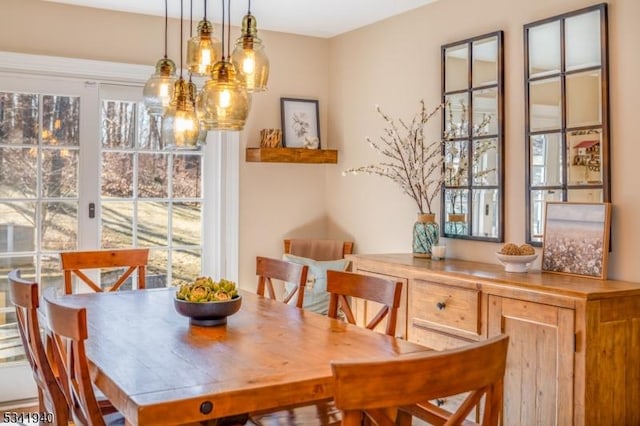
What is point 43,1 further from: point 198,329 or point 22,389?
point 198,329

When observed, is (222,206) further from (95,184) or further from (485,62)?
(485,62)

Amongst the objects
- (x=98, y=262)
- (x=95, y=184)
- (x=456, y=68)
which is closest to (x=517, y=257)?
(x=456, y=68)

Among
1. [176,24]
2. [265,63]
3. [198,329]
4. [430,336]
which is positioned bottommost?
[430,336]

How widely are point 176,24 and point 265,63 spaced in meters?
2.13

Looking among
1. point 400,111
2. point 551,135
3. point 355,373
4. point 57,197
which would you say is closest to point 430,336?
point 551,135

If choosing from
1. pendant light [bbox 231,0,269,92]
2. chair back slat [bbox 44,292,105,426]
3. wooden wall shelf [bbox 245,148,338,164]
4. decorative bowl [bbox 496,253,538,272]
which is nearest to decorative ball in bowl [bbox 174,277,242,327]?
chair back slat [bbox 44,292,105,426]

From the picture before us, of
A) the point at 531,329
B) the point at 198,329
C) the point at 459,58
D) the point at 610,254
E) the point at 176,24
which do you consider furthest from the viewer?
the point at 176,24

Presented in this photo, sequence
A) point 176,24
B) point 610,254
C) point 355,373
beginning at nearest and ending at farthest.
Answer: point 355,373 → point 610,254 → point 176,24

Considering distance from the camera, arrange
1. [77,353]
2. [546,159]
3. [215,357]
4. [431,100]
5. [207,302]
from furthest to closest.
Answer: [431,100]
[546,159]
[207,302]
[215,357]
[77,353]

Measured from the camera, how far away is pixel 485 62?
3.52 meters

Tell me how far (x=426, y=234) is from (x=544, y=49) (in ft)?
3.81

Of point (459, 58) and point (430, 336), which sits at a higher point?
point (459, 58)

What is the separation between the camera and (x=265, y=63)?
2.49 m

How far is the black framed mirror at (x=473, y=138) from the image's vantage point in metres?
3.44
